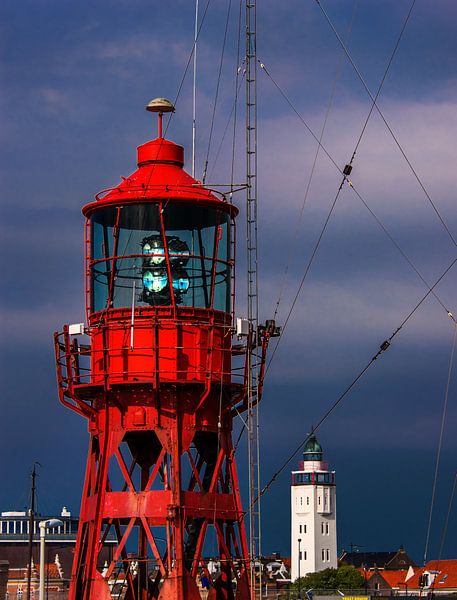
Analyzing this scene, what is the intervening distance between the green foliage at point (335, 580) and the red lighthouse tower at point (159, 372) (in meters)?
127

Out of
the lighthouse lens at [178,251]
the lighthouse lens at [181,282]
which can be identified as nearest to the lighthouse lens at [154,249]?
the lighthouse lens at [178,251]

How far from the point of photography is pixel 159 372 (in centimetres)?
3378

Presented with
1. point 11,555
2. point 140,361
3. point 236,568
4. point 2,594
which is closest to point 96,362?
point 140,361

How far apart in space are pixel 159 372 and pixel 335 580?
445 feet

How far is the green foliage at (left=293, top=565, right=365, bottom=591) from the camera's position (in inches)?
6363

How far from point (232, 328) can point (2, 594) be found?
2014 cm

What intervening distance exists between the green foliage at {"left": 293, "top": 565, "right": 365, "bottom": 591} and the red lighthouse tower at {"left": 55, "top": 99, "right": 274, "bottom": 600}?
416 feet

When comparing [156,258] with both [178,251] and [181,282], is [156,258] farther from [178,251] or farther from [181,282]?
[181,282]

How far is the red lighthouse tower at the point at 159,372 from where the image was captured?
1325 inches

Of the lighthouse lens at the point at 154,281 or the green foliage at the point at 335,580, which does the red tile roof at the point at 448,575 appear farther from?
the lighthouse lens at the point at 154,281

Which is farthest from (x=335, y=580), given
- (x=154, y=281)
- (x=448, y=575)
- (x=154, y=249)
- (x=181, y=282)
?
(x=154, y=249)

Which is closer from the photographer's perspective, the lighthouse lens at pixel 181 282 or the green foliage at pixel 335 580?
the lighthouse lens at pixel 181 282

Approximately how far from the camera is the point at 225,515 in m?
34.3

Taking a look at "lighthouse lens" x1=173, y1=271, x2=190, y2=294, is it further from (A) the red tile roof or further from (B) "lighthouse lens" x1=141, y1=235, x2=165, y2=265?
(A) the red tile roof
